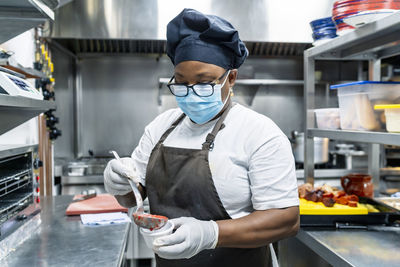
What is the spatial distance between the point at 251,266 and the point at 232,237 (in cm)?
30

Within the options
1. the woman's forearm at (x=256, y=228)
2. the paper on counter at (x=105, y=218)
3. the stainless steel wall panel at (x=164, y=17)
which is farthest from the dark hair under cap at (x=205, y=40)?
the stainless steel wall panel at (x=164, y=17)

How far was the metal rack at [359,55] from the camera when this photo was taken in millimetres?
1545

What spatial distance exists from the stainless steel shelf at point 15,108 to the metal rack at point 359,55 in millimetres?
1409

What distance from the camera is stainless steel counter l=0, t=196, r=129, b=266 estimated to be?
1.39 meters

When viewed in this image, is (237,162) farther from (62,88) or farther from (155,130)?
(62,88)

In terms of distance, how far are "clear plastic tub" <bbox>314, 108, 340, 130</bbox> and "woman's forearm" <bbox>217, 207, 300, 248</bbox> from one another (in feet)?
3.51

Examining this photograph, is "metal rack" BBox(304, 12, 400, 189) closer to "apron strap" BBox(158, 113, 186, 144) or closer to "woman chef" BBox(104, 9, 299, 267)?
"woman chef" BBox(104, 9, 299, 267)

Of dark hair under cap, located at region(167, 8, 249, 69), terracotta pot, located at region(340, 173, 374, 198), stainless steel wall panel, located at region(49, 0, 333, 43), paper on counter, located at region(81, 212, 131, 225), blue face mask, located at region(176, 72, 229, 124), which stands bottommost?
paper on counter, located at region(81, 212, 131, 225)

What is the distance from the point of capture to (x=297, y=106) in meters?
4.50

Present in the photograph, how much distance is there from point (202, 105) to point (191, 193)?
0.30 meters

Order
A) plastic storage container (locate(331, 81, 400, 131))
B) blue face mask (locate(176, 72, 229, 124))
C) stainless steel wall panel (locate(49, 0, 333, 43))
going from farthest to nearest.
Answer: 1. stainless steel wall panel (locate(49, 0, 333, 43))
2. plastic storage container (locate(331, 81, 400, 131))
3. blue face mask (locate(176, 72, 229, 124))

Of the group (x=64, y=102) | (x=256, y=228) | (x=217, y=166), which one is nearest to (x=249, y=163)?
(x=217, y=166)

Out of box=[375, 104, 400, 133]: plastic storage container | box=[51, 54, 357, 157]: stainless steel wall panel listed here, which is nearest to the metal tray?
box=[375, 104, 400, 133]: plastic storage container

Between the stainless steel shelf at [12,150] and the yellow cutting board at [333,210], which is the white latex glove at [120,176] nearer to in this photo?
the stainless steel shelf at [12,150]
